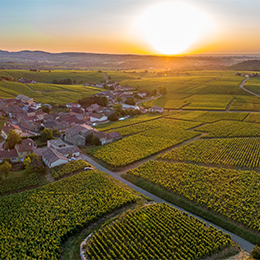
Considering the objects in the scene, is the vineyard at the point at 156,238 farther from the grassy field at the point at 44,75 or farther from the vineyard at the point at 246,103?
the grassy field at the point at 44,75

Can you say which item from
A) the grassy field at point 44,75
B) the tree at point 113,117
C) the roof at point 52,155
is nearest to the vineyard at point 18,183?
the roof at point 52,155

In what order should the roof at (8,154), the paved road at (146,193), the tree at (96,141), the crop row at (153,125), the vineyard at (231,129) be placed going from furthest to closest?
the crop row at (153,125) → the vineyard at (231,129) → the tree at (96,141) → the roof at (8,154) → the paved road at (146,193)

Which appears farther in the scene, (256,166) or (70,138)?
(70,138)

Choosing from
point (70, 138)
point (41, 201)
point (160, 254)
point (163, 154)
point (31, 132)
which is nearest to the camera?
point (160, 254)

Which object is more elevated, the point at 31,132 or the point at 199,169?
the point at 31,132

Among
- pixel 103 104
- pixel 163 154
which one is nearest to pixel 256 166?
pixel 163 154

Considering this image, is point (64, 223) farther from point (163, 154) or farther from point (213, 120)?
point (213, 120)
